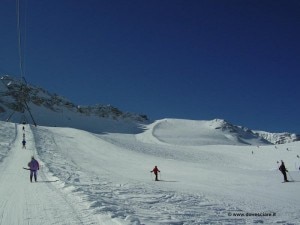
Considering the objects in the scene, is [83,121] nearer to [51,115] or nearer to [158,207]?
[51,115]

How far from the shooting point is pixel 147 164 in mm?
36625

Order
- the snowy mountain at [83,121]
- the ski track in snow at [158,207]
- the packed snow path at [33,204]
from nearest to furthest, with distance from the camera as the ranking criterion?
the packed snow path at [33,204]
the ski track in snow at [158,207]
the snowy mountain at [83,121]

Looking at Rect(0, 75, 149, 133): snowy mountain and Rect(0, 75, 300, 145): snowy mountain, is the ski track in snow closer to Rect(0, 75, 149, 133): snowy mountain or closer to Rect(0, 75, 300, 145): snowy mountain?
Rect(0, 75, 300, 145): snowy mountain

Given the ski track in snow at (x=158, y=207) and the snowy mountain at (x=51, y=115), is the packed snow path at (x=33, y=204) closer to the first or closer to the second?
the ski track in snow at (x=158, y=207)

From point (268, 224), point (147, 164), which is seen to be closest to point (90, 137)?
point (147, 164)

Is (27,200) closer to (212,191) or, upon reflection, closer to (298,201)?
(212,191)

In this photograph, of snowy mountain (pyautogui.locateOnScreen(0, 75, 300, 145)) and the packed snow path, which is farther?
snowy mountain (pyautogui.locateOnScreen(0, 75, 300, 145))

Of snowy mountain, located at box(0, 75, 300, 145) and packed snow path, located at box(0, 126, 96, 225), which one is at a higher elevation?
snowy mountain, located at box(0, 75, 300, 145)

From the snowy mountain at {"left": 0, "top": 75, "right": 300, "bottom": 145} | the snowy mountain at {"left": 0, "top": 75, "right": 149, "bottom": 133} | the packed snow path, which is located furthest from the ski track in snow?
the snowy mountain at {"left": 0, "top": 75, "right": 149, "bottom": 133}

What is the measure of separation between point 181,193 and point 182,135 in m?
132

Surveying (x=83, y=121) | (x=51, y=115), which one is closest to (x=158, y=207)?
(x=83, y=121)

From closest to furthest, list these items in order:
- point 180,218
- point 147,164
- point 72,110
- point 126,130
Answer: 1. point 180,218
2. point 147,164
3. point 126,130
4. point 72,110

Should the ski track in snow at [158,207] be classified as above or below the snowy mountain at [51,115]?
below

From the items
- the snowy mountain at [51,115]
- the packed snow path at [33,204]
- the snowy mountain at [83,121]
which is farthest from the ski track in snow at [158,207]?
the snowy mountain at [51,115]
